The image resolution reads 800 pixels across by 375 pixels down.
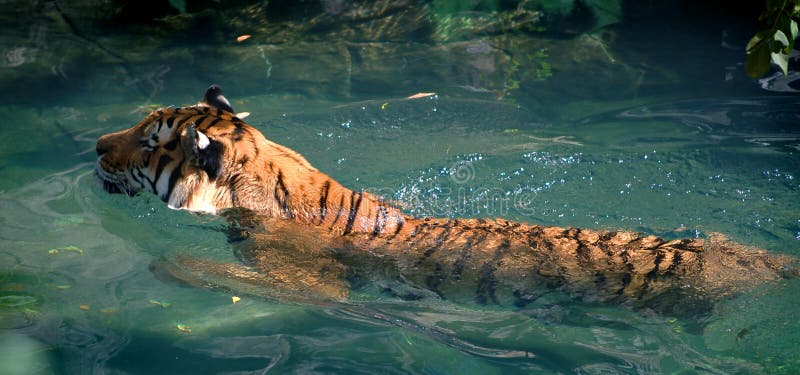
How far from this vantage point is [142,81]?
236 inches

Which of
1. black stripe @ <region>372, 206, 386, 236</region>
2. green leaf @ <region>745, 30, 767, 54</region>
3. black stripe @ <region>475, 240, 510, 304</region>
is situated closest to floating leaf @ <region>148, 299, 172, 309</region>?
black stripe @ <region>372, 206, 386, 236</region>

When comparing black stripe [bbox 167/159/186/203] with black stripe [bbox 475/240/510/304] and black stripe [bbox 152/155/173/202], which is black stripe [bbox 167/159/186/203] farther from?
black stripe [bbox 475/240/510/304]

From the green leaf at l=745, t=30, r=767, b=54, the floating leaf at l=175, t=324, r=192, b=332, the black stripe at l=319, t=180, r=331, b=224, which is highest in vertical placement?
the green leaf at l=745, t=30, r=767, b=54

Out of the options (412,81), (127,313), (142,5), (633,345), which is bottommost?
(633,345)

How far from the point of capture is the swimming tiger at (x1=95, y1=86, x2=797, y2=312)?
320 cm

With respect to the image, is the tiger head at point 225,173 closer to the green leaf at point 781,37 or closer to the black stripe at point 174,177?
the black stripe at point 174,177

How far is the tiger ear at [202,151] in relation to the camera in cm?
334

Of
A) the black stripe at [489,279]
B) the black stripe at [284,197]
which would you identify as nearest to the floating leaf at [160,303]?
the black stripe at [284,197]

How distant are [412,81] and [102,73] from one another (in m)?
2.54

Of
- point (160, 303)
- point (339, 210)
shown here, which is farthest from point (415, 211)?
point (160, 303)

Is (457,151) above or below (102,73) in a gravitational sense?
below

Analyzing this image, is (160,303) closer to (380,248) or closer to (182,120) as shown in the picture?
(182,120)

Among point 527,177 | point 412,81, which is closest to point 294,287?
point 527,177

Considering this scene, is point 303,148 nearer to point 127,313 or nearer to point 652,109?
point 127,313
